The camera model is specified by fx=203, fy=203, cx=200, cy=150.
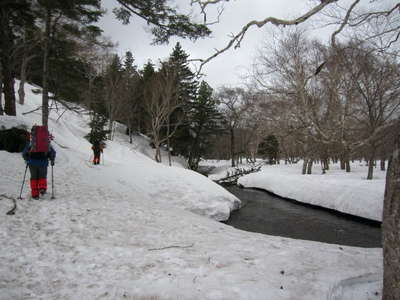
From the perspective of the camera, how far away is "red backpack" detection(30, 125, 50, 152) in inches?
199

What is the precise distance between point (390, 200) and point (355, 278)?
1597 mm

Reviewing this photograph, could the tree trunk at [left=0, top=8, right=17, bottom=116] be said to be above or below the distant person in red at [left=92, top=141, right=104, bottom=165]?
above

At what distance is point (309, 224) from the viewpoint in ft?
27.5

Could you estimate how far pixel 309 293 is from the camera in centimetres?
236

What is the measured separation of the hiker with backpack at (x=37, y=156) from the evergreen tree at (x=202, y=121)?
21.7 metres

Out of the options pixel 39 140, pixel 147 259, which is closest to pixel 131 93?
pixel 39 140

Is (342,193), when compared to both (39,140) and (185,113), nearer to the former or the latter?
(39,140)

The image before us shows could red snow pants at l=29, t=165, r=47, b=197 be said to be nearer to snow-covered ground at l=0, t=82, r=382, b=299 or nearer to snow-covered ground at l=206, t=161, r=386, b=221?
snow-covered ground at l=0, t=82, r=382, b=299

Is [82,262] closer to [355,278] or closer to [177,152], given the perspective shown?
[355,278]

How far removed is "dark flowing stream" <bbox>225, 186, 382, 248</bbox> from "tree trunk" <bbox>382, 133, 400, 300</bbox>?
19.1 ft

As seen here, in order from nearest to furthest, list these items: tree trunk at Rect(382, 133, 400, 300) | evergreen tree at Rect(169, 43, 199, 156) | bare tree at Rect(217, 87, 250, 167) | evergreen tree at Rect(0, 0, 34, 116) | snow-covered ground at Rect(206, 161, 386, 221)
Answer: tree trunk at Rect(382, 133, 400, 300)
evergreen tree at Rect(0, 0, 34, 116)
snow-covered ground at Rect(206, 161, 386, 221)
evergreen tree at Rect(169, 43, 199, 156)
bare tree at Rect(217, 87, 250, 167)

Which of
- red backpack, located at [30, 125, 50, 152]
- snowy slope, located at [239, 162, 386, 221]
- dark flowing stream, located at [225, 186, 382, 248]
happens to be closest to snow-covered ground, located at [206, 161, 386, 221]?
snowy slope, located at [239, 162, 386, 221]

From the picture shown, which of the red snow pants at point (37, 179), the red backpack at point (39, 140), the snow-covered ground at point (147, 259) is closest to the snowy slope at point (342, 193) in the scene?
the snow-covered ground at point (147, 259)

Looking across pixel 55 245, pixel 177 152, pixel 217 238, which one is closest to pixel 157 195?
pixel 217 238
